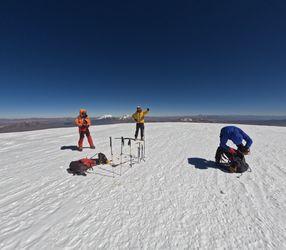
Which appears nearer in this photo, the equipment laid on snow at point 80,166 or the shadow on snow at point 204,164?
the equipment laid on snow at point 80,166

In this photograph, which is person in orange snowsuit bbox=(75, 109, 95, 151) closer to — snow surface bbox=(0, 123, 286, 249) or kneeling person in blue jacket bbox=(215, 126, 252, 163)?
snow surface bbox=(0, 123, 286, 249)

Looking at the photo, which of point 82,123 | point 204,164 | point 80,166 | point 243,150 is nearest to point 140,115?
point 82,123

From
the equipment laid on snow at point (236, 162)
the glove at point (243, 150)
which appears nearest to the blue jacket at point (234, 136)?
the glove at point (243, 150)

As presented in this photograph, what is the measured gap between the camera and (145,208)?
12.5 ft

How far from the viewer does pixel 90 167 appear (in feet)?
20.8

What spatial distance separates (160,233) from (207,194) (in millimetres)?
1961

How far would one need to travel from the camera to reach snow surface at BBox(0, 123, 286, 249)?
2.93 meters

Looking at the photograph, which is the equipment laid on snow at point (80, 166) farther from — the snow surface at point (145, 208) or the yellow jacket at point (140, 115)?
the yellow jacket at point (140, 115)

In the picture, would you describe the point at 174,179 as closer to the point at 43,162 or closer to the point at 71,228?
the point at 71,228

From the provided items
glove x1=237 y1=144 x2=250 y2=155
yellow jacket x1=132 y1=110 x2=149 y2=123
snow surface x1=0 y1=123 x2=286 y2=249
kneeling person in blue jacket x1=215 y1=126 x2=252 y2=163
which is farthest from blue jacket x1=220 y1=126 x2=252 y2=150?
yellow jacket x1=132 y1=110 x2=149 y2=123

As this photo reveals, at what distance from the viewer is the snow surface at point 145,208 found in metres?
2.93

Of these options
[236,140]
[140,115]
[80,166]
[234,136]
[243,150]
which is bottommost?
[80,166]

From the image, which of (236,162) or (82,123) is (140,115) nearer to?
(82,123)

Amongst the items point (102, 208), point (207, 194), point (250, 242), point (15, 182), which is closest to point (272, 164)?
point (207, 194)
